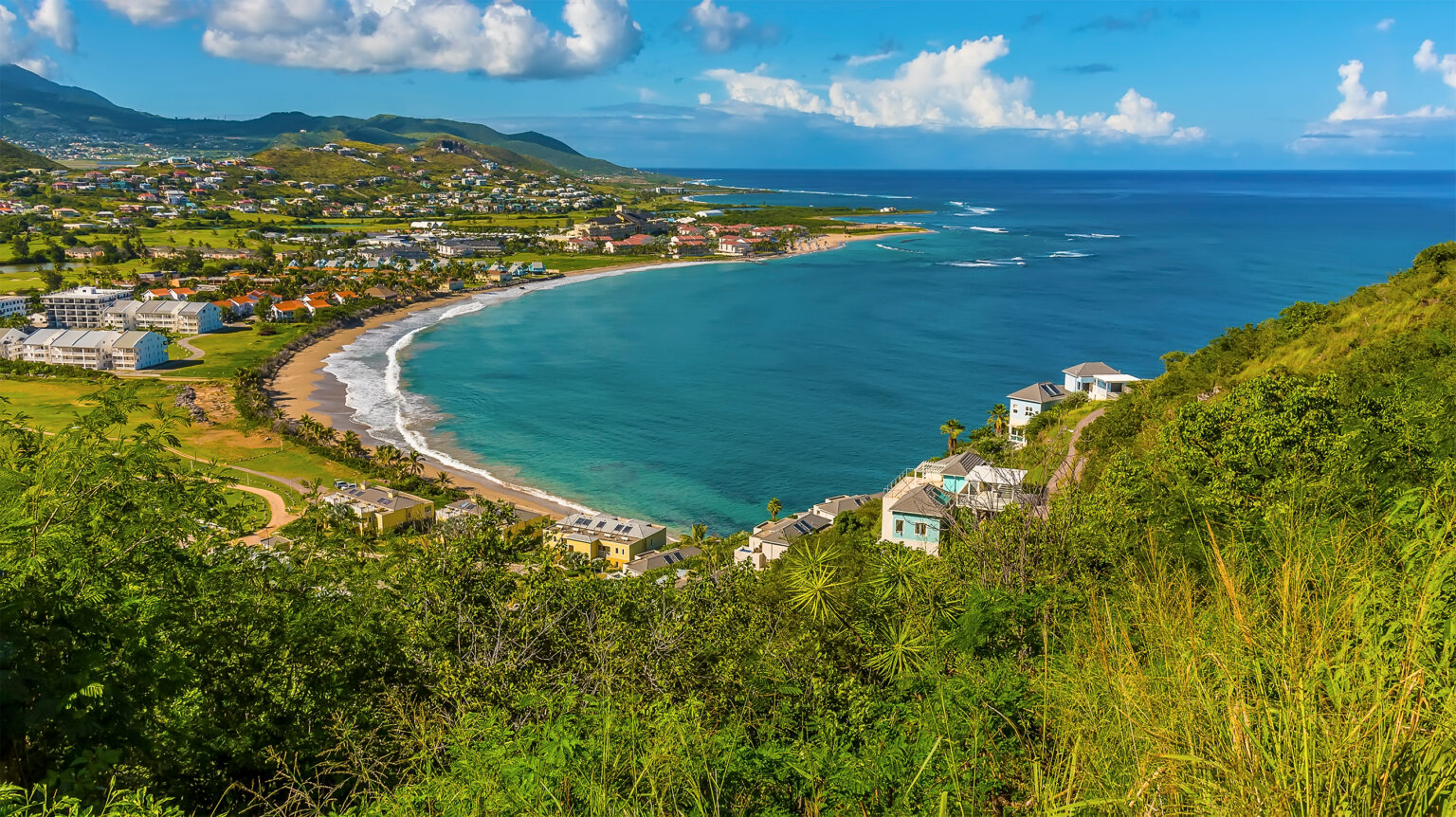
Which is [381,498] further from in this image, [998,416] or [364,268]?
[364,268]

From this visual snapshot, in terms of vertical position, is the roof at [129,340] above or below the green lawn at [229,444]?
above

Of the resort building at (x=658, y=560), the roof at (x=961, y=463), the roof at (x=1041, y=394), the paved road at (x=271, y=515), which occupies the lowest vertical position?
the paved road at (x=271, y=515)

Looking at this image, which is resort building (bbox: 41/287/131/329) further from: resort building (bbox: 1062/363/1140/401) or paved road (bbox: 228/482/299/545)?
resort building (bbox: 1062/363/1140/401)

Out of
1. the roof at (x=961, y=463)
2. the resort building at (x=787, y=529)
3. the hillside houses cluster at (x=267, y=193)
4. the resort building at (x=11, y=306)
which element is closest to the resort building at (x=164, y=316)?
the resort building at (x=11, y=306)

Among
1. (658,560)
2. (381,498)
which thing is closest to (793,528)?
(658,560)

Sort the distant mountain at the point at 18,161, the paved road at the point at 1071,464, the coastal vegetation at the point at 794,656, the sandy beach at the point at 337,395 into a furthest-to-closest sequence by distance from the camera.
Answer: the distant mountain at the point at 18,161 → the sandy beach at the point at 337,395 → the paved road at the point at 1071,464 → the coastal vegetation at the point at 794,656

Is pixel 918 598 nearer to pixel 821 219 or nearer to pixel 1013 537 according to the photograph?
pixel 1013 537

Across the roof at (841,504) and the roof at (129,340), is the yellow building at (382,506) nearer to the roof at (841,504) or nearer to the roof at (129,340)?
the roof at (841,504)
